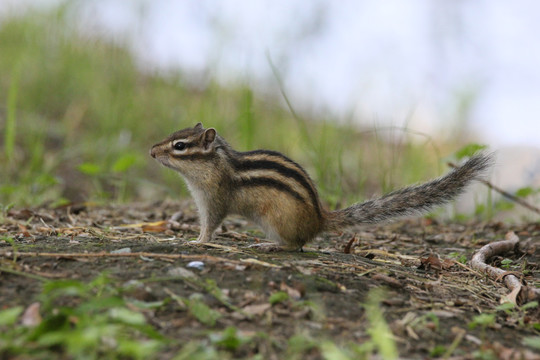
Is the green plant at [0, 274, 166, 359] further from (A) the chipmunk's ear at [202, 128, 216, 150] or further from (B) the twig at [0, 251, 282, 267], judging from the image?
(A) the chipmunk's ear at [202, 128, 216, 150]

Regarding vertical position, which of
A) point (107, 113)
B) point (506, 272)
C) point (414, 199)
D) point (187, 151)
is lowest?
point (506, 272)

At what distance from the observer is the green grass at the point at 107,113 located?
328 inches

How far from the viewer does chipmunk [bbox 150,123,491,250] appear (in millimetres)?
3869

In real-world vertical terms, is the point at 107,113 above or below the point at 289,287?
above

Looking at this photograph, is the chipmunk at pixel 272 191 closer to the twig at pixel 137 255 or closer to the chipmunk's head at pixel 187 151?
the chipmunk's head at pixel 187 151

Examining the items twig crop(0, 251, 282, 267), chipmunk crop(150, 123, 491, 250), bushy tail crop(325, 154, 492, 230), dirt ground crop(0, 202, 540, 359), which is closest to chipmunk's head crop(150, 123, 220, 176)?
chipmunk crop(150, 123, 491, 250)

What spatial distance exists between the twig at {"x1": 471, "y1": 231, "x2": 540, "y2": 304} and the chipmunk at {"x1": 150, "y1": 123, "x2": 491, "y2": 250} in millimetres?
522

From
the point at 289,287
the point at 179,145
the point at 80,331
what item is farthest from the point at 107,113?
the point at 80,331

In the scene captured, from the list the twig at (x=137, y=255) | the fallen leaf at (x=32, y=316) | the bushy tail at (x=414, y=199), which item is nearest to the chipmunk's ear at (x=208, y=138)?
the bushy tail at (x=414, y=199)

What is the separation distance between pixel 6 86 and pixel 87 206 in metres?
5.51

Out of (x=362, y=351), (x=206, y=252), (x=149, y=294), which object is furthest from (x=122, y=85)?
(x=362, y=351)

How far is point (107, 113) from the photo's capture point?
8586mm

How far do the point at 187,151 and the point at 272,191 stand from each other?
75 cm

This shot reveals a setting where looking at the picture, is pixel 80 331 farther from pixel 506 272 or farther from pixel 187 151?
pixel 506 272
